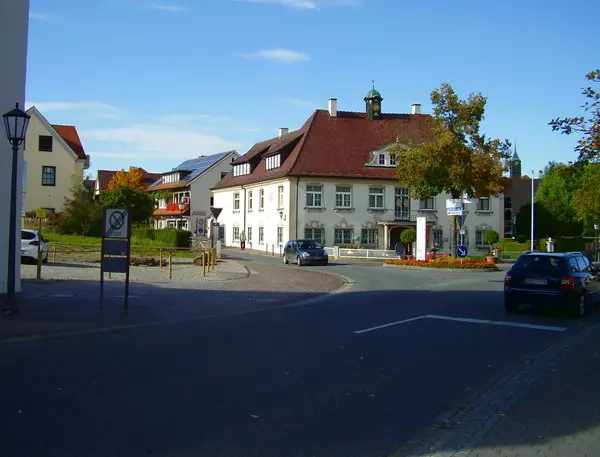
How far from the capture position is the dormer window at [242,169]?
65375 mm

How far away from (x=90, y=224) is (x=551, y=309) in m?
40.3

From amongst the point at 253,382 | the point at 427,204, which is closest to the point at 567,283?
the point at 253,382

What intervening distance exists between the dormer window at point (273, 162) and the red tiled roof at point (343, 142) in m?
0.43

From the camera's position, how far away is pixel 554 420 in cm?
683


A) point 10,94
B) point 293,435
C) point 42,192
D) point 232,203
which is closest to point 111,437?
point 293,435

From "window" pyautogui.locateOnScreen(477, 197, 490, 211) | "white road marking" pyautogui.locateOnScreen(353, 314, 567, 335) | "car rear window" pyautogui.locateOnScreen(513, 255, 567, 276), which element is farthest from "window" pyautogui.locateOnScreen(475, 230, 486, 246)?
"white road marking" pyautogui.locateOnScreen(353, 314, 567, 335)

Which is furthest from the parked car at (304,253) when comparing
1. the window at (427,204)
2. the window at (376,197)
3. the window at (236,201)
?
the window at (236,201)

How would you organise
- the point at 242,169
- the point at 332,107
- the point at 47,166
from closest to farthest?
the point at 47,166
the point at 332,107
the point at 242,169

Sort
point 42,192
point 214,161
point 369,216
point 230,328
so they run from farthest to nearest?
point 214,161 → point 42,192 → point 369,216 → point 230,328

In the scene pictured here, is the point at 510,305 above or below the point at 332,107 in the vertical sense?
below

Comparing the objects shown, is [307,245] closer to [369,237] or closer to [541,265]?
[369,237]

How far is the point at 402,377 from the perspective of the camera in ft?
28.6

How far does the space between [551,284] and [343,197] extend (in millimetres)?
38794

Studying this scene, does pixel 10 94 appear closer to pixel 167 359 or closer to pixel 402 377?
pixel 167 359
